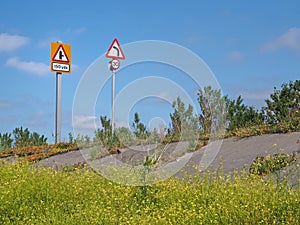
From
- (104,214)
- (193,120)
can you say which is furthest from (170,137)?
(104,214)

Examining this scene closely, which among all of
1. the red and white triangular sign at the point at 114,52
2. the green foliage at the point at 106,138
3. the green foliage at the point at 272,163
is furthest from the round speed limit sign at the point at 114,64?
the green foliage at the point at 272,163

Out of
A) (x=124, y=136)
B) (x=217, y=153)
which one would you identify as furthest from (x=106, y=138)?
(x=217, y=153)

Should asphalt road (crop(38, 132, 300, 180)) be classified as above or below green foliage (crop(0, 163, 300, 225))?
above

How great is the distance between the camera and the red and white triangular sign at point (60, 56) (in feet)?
49.4

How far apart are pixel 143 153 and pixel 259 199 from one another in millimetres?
5093

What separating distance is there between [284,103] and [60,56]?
6.93m

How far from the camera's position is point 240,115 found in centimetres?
1254

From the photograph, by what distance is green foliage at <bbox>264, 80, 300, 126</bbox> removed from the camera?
38.9 ft

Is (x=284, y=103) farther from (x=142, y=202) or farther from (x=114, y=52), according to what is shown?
(x=142, y=202)

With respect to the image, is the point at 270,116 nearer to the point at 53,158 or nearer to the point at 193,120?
the point at 193,120

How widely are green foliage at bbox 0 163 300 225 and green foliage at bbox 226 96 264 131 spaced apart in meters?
4.70

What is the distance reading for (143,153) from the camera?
10406mm

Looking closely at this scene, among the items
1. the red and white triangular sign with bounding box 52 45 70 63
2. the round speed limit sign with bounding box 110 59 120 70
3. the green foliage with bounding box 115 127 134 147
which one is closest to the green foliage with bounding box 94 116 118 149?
the green foliage with bounding box 115 127 134 147

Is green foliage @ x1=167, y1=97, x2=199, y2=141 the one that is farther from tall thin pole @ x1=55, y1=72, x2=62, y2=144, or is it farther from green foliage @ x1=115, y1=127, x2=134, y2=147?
tall thin pole @ x1=55, y1=72, x2=62, y2=144
